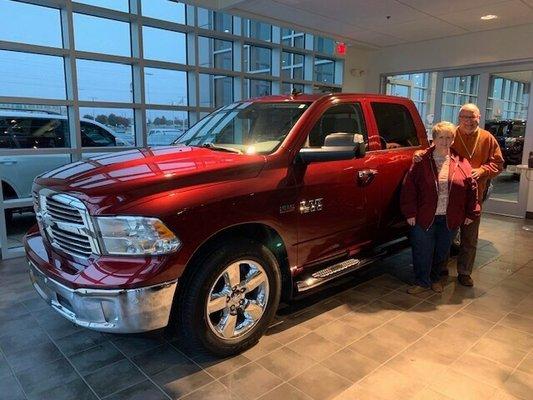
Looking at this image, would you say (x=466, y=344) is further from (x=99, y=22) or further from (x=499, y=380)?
(x=99, y=22)

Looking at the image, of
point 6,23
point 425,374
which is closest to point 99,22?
point 6,23

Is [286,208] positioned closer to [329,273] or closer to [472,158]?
[329,273]

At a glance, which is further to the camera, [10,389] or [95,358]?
[95,358]

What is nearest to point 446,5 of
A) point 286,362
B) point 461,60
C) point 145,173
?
point 461,60

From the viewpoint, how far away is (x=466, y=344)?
2.93m

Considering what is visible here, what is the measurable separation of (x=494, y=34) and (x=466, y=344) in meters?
5.75

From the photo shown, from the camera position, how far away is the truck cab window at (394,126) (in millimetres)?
3797

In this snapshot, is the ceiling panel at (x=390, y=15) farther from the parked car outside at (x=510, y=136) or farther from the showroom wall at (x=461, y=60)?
the parked car outside at (x=510, y=136)

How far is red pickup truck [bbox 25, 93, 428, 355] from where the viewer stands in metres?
2.29

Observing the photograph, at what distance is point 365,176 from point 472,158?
1336 mm

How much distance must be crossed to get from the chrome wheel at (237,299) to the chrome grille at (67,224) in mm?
783

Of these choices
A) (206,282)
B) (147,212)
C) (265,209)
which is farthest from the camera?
(265,209)

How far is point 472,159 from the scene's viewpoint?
4.06m

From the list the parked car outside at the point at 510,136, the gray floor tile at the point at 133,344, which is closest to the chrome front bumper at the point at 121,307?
the gray floor tile at the point at 133,344
